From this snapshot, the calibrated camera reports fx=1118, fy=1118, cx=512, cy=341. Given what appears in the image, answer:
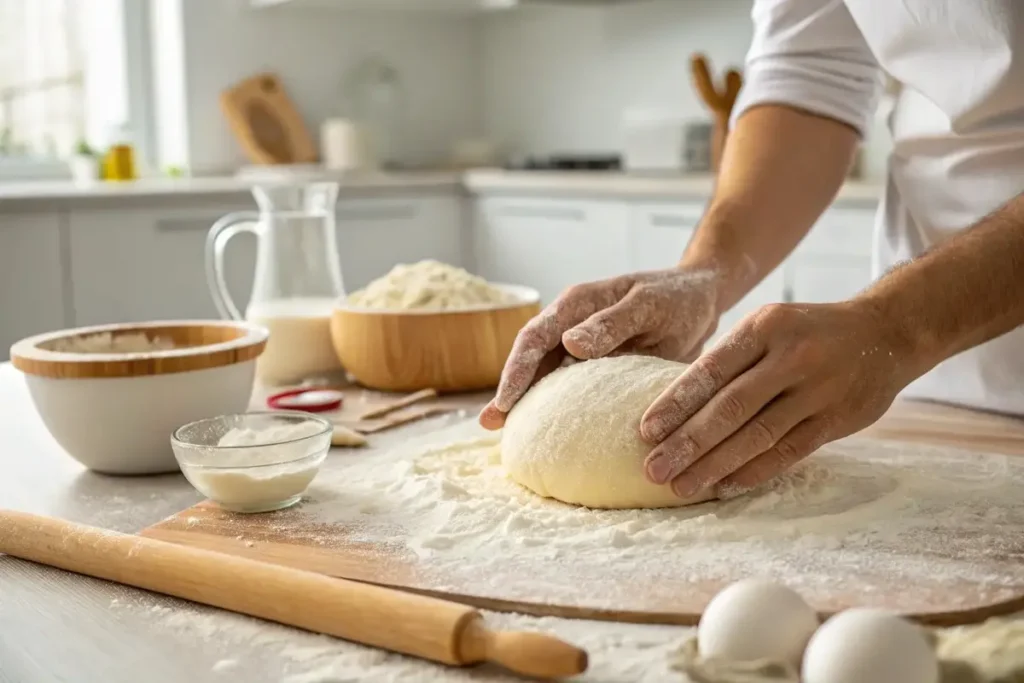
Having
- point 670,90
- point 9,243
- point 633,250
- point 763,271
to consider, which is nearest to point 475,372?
point 763,271

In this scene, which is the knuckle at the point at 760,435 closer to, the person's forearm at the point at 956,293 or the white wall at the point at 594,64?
the person's forearm at the point at 956,293

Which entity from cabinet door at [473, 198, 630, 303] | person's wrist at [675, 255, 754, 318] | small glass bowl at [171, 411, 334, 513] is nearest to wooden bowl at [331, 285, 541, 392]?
person's wrist at [675, 255, 754, 318]

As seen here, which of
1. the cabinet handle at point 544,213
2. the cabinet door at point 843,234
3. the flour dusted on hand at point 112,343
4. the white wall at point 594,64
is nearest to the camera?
the flour dusted on hand at point 112,343

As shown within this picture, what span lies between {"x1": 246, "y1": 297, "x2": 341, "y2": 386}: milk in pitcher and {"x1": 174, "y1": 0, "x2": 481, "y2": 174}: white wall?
271cm

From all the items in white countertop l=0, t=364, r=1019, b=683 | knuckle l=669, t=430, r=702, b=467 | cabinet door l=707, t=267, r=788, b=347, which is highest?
knuckle l=669, t=430, r=702, b=467

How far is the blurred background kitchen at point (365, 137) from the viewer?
9.87 ft

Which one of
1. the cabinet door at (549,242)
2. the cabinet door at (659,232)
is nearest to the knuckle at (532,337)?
the cabinet door at (659,232)

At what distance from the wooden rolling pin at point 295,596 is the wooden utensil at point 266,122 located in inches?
127

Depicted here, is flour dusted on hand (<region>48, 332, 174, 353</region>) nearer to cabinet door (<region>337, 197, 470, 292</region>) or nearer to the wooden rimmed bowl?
the wooden rimmed bowl

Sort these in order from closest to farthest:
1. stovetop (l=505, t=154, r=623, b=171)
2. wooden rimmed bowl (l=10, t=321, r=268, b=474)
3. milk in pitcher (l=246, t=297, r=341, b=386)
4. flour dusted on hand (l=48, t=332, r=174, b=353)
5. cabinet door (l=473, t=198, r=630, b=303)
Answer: wooden rimmed bowl (l=10, t=321, r=268, b=474) → flour dusted on hand (l=48, t=332, r=174, b=353) → milk in pitcher (l=246, t=297, r=341, b=386) → cabinet door (l=473, t=198, r=630, b=303) → stovetop (l=505, t=154, r=623, b=171)

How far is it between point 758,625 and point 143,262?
282cm

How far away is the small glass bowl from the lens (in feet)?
2.62

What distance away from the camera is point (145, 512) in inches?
34.1

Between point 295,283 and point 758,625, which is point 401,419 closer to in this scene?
point 295,283
